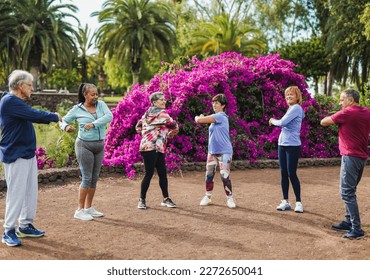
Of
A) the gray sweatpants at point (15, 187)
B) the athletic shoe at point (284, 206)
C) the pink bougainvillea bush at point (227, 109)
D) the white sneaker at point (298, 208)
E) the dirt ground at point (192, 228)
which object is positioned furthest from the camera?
the pink bougainvillea bush at point (227, 109)

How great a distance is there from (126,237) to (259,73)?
25.3 ft

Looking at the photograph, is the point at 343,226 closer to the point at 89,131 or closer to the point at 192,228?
the point at 192,228

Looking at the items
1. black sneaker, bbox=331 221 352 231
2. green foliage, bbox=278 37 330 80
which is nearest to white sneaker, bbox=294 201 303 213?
black sneaker, bbox=331 221 352 231

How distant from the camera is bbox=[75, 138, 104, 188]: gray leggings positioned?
5.57 metres

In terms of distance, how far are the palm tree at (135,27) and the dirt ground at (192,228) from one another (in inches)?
942

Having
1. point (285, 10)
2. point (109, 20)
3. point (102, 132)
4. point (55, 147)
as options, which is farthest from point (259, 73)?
point (285, 10)

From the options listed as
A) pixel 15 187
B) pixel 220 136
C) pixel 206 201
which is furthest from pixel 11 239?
pixel 220 136

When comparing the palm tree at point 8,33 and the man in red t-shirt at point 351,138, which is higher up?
the palm tree at point 8,33

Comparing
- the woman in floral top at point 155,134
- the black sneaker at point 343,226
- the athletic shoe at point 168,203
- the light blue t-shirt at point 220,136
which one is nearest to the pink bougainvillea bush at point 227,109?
the athletic shoe at point 168,203

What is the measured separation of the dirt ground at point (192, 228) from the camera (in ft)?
14.8

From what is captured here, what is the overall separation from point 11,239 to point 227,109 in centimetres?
709

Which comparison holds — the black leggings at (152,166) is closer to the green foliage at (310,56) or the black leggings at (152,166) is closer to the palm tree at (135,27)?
the palm tree at (135,27)

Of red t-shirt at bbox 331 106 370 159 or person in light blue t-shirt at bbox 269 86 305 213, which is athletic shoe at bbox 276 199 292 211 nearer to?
person in light blue t-shirt at bbox 269 86 305 213

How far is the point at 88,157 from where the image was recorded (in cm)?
558
